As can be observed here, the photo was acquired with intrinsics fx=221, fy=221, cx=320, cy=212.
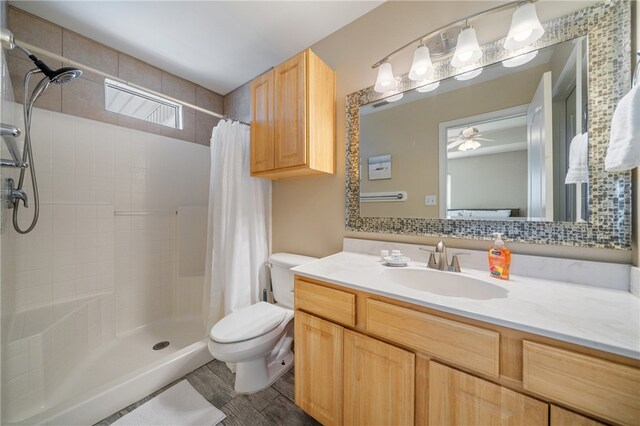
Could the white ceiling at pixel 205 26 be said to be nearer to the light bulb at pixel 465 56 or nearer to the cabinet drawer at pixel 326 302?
the light bulb at pixel 465 56

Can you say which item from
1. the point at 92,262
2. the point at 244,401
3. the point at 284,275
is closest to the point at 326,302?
the point at 284,275

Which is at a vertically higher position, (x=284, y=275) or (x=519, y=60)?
(x=519, y=60)

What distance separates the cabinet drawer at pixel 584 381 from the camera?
49 centimetres

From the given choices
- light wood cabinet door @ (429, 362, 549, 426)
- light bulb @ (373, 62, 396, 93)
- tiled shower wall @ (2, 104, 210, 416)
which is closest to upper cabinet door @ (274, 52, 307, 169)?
light bulb @ (373, 62, 396, 93)

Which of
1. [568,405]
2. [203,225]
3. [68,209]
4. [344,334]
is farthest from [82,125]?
[568,405]

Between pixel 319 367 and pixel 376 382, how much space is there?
11.2 inches

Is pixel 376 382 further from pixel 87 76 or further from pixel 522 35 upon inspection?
pixel 87 76

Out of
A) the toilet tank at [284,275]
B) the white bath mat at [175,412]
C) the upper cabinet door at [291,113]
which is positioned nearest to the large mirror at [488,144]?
the upper cabinet door at [291,113]

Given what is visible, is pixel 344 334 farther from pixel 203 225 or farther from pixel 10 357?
pixel 203 225

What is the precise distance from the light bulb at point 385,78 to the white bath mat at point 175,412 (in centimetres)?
209

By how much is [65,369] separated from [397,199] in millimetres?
2331

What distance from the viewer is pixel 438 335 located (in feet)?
2.37

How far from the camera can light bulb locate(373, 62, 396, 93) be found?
1.32 metres

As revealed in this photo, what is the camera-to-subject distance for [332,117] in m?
1.58
